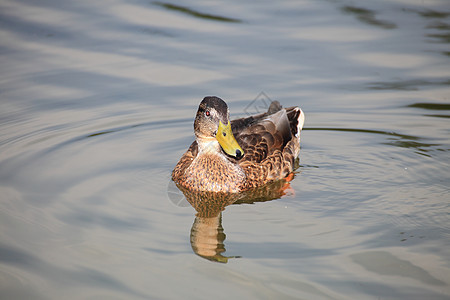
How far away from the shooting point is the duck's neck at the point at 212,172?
877cm

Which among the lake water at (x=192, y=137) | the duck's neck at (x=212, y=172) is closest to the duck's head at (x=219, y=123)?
the duck's neck at (x=212, y=172)

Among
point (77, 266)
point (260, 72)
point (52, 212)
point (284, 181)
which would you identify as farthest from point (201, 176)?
point (260, 72)

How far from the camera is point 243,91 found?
38.0 ft

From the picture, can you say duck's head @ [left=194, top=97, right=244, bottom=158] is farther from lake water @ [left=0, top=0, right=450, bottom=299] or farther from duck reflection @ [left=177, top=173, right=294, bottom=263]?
lake water @ [left=0, top=0, right=450, bottom=299]

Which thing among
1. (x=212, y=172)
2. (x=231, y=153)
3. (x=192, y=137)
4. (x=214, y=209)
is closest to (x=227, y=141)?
(x=231, y=153)

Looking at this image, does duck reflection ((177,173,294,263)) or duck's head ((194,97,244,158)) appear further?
duck's head ((194,97,244,158))

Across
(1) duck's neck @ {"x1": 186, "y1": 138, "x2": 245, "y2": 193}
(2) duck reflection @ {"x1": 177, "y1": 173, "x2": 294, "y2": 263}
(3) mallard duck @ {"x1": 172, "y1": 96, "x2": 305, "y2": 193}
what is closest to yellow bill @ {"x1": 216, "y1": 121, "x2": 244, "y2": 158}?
(3) mallard duck @ {"x1": 172, "y1": 96, "x2": 305, "y2": 193}

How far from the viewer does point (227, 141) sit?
8.39 metres

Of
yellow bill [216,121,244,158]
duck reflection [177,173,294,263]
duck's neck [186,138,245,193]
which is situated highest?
yellow bill [216,121,244,158]

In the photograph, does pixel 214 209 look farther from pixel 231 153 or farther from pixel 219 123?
pixel 219 123

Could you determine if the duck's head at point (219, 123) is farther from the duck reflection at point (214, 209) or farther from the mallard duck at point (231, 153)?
the duck reflection at point (214, 209)

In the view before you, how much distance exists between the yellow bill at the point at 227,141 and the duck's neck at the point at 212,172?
469 mm

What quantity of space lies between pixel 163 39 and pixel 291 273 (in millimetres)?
8553

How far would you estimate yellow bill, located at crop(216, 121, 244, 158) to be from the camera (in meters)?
8.34
